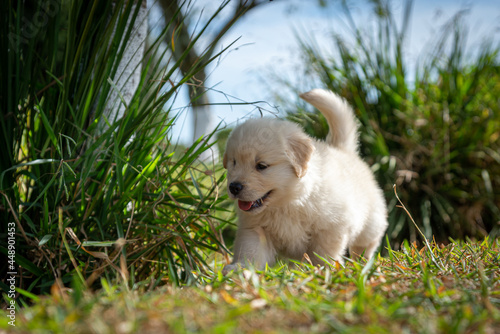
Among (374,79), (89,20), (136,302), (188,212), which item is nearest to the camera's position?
(136,302)

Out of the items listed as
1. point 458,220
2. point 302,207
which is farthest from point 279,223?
point 458,220

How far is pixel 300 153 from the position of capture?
231 cm

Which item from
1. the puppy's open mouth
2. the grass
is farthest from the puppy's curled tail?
the grass

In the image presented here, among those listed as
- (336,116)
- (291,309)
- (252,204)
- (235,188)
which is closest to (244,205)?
(252,204)

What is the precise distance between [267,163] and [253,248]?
1.40ft

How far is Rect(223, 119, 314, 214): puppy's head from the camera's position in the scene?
226 centimetres

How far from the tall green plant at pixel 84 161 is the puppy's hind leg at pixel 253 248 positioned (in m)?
0.13

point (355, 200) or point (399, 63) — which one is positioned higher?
point (399, 63)

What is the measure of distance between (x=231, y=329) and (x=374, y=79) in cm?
369

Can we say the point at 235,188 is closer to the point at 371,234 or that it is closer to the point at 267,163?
the point at 267,163

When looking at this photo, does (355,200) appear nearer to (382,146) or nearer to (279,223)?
(279,223)

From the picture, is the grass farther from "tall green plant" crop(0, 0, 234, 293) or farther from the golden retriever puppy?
the golden retriever puppy

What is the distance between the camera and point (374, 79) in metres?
4.31

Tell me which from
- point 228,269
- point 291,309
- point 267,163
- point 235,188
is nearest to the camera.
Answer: point 291,309
